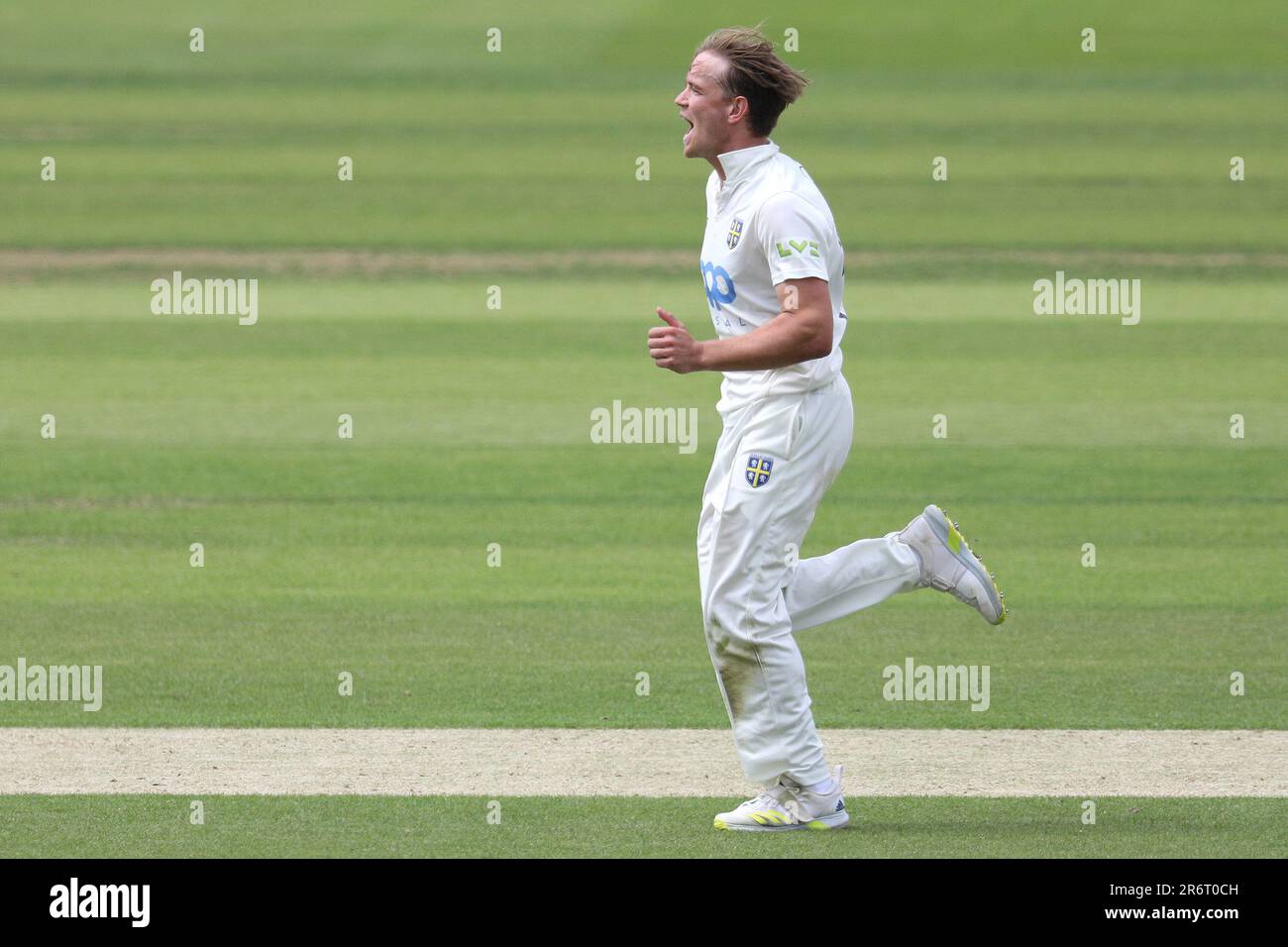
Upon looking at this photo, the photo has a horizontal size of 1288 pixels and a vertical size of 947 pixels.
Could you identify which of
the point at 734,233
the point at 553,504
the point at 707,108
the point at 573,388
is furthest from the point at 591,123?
the point at 734,233

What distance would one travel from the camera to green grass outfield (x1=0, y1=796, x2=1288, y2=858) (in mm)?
5566

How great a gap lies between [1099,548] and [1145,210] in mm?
17461

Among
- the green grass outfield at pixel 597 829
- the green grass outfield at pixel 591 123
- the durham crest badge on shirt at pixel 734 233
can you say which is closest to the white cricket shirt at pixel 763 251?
the durham crest badge on shirt at pixel 734 233

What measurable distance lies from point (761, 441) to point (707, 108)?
984 millimetres

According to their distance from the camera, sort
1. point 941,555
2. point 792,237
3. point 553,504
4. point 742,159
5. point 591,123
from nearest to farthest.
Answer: point 792,237 → point 742,159 → point 941,555 → point 553,504 → point 591,123

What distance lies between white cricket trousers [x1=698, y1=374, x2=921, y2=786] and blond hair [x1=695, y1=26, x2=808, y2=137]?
0.83 metres

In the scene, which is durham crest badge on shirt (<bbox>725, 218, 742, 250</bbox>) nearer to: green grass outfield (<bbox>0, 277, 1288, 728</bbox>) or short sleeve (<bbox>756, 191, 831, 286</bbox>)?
short sleeve (<bbox>756, 191, 831, 286</bbox>)

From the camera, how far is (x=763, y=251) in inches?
228

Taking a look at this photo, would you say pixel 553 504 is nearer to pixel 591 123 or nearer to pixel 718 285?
pixel 718 285

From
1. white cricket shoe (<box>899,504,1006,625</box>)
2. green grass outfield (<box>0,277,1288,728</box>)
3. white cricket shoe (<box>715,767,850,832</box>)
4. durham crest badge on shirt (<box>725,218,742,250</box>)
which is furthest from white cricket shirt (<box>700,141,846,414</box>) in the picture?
green grass outfield (<box>0,277,1288,728</box>)

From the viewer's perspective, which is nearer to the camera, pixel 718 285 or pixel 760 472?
pixel 760 472

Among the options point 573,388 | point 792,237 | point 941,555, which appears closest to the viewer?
point 792,237

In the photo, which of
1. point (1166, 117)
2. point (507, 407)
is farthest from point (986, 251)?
point (507, 407)

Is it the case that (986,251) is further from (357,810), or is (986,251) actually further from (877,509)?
(357,810)
